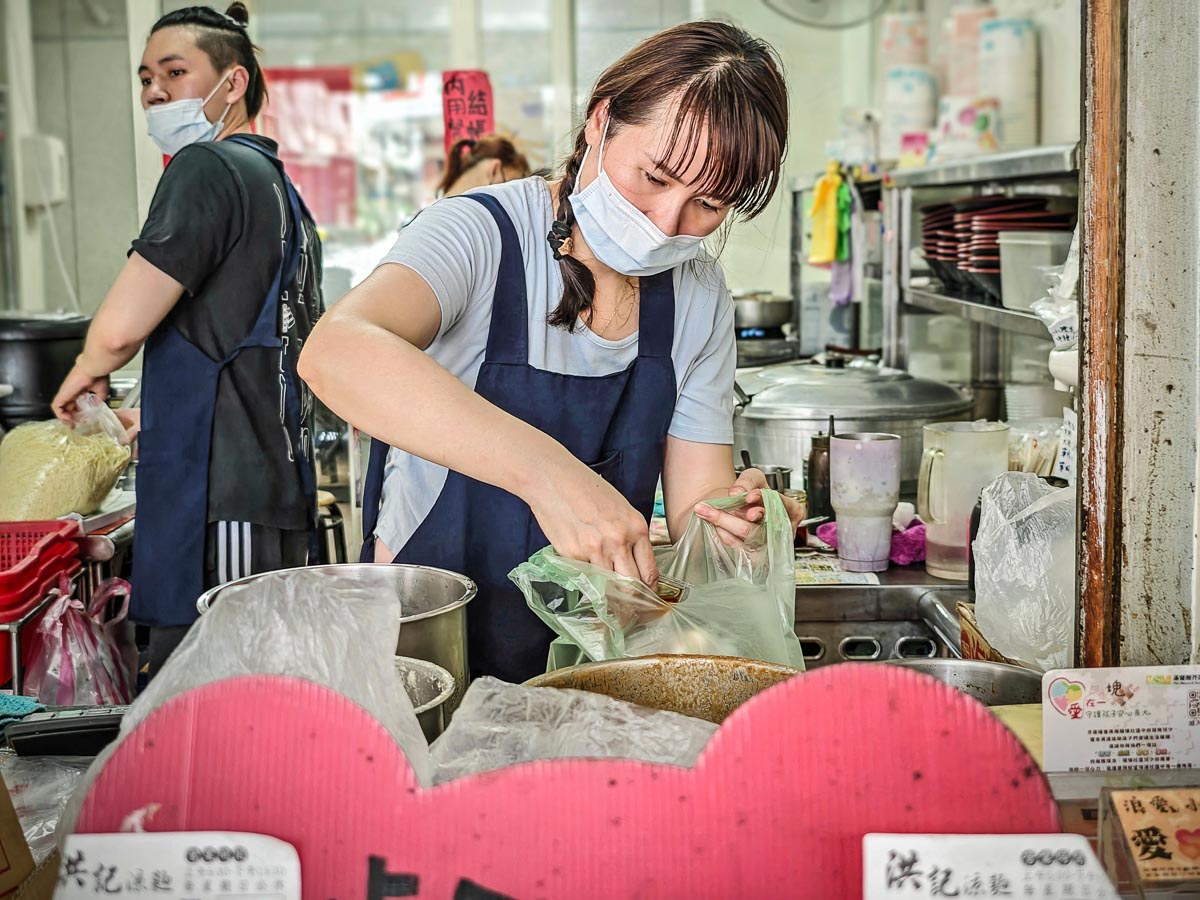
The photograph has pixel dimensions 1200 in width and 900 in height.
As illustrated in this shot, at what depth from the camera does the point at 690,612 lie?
136 centimetres

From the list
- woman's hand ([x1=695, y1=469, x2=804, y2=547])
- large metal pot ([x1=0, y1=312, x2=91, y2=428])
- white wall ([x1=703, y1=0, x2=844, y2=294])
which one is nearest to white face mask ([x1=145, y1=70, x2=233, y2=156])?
large metal pot ([x1=0, y1=312, x2=91, y2=428])

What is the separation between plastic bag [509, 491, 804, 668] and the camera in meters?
1.28

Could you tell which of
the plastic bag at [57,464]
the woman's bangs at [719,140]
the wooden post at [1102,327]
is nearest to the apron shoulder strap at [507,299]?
the woman's bangs at [719,140]

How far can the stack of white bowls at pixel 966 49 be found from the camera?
450 cm

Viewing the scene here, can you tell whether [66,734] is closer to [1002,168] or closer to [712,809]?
[712,809]

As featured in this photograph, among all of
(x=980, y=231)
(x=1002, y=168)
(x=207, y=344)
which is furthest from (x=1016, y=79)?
(x=207, y=344)

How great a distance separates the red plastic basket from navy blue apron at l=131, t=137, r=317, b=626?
15 cm

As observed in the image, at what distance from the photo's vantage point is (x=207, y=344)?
101 inches

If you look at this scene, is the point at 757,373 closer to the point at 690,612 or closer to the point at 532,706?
the point at 690,612

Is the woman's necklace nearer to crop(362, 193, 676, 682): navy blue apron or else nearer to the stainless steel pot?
crop(362, 193, 676, 682): navy blue apron

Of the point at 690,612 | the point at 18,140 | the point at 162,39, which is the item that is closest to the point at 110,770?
the point at 690,612

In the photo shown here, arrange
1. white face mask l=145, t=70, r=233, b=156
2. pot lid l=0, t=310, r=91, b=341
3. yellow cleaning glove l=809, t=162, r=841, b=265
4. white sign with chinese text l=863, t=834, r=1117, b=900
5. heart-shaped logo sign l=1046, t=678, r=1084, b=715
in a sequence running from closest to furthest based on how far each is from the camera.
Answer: white sign with chinese text l=863, t=834, r=1117, b=900
heart-shaped logo sign l=1046, t=678, r=1084, b=715
white face mask l=145, t=70, r=233, b=156
pot lid l=0, t=310, r=91, b=341
yellow cleaning glove l=809, t=162, r=841, b=265

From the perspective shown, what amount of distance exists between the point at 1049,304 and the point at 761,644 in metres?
1.16

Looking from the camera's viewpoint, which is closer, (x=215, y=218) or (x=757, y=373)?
(x=215, y=218)
